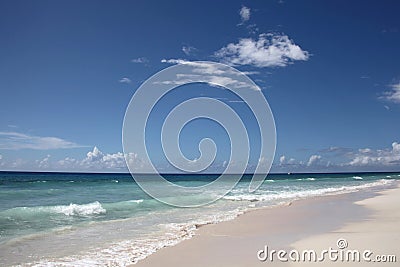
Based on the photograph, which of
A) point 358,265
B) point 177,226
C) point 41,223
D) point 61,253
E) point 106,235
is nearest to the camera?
point 358,265

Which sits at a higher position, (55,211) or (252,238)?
(252,238)

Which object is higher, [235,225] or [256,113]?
[256,113]

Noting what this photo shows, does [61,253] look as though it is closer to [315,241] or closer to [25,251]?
[25,251]

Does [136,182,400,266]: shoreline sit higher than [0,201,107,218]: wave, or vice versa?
[136,182,400,266]: shoreline

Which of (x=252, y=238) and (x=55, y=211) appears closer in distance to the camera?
(x=252, y=238)

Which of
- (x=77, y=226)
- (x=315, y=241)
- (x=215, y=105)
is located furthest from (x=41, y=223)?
(x=315, y=241)

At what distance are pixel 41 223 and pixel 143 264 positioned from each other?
8.11 m

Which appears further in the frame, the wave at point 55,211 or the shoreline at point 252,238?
the wave at point 55,211

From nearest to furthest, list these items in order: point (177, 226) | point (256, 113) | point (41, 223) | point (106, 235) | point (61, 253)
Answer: point (61, 253) → point (256, 113) → point (106, 235) → point (177, 226) → point (41, 223)

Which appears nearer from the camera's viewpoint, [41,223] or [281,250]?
[281,250]

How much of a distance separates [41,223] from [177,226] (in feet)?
18.5

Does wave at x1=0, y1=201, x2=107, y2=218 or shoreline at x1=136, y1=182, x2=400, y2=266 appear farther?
wave at x1=0, y1=201, x2=107, y2=218

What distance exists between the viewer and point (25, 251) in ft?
29.4

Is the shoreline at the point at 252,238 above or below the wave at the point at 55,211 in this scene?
above
